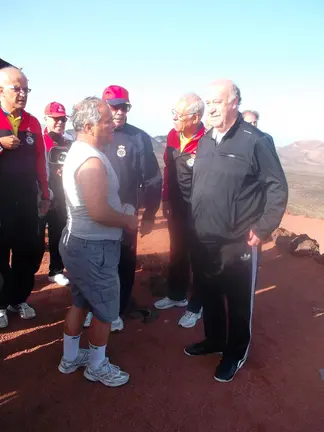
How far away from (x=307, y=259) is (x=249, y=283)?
3730 millimetres

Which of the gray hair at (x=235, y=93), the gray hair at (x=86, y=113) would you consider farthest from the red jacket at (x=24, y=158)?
the gray hair at (x=235, y=93)

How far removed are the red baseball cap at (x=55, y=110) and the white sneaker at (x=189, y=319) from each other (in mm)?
2675

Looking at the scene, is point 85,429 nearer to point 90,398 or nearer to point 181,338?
point 90,398

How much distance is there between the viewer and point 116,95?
3.05 m

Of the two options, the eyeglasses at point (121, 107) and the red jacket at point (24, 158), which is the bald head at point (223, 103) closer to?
the eyeglasses at point (121, 107)

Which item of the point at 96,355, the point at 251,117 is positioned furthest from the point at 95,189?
the point at 251,117

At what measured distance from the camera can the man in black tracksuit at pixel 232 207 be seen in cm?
247

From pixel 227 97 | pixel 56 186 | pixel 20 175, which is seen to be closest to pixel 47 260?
pixel 56 186

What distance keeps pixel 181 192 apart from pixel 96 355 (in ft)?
5.57

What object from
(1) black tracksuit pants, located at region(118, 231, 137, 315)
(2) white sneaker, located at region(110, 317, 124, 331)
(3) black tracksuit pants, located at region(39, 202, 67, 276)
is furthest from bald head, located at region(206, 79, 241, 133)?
(3) black tracksuit pants, located at region(39, 202, 67, 276)

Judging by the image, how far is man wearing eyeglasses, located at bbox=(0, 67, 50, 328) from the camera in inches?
117

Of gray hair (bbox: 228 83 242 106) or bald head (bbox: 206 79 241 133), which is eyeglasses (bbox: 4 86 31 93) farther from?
gray hair (bbox: 228 83 242 106)

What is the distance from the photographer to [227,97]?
248 centimetres

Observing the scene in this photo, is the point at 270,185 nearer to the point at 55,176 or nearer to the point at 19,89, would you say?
the point at 19,89
